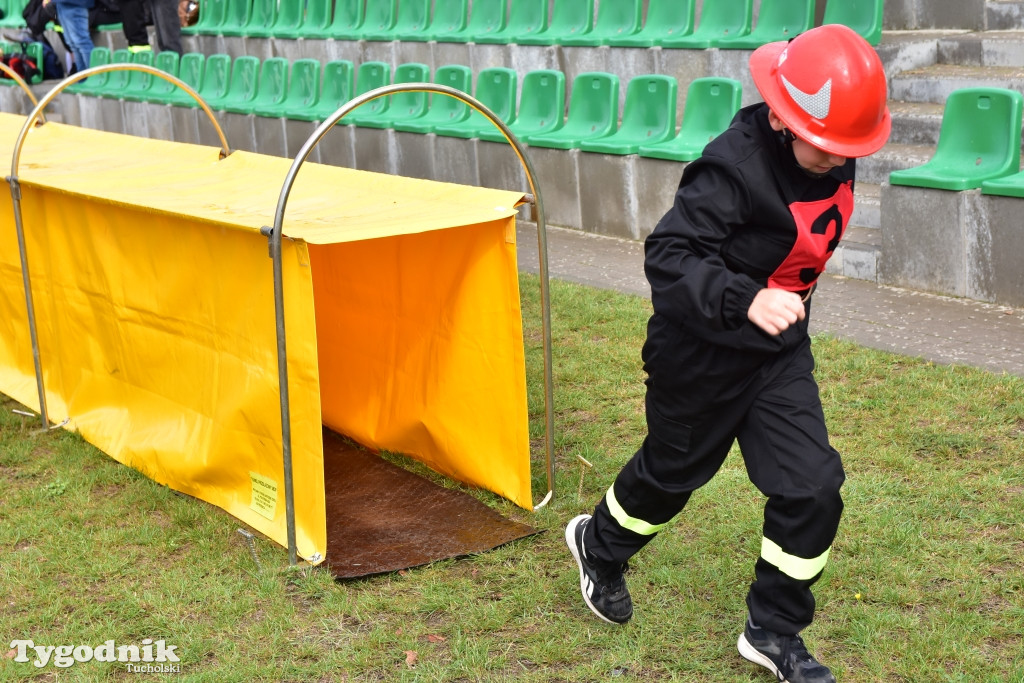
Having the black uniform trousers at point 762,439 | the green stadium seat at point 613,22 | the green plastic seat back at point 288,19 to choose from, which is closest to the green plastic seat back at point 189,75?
the green plastic seat back at point 288,19

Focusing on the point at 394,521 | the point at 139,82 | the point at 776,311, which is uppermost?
the point at 776,311

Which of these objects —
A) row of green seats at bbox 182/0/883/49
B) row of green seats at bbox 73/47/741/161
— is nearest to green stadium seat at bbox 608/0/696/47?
row of green seats at bbox 182/0/883/49

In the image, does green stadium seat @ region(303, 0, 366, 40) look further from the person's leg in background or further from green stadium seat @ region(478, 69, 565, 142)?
green stadium seat @ region(478, 69, 565, 142)

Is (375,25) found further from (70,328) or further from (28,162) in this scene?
(70,328)

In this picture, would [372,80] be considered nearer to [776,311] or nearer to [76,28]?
[76,28]

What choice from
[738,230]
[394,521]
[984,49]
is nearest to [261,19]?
[984,49]

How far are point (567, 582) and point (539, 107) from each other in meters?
6.34

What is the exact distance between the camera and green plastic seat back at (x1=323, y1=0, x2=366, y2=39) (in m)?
12.9

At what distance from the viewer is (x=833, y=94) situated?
8.89 ft

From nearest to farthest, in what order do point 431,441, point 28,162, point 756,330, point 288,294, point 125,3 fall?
point 756,330
point 288,294
point 431,441
point 28,162
point 125,3

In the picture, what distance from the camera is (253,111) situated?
12195mm

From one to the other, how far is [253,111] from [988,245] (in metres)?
8.26

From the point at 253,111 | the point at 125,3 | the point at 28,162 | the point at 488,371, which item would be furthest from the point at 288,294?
the point at 125,3

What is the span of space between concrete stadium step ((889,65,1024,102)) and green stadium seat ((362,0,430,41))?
5.39 m
